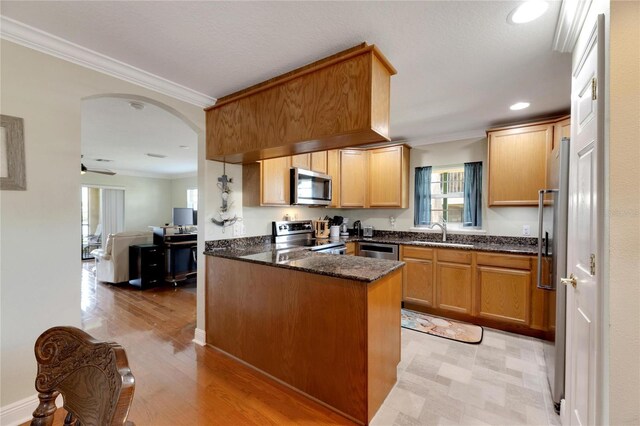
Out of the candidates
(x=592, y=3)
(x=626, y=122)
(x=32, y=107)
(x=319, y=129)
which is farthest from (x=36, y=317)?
(x=592, y=3)

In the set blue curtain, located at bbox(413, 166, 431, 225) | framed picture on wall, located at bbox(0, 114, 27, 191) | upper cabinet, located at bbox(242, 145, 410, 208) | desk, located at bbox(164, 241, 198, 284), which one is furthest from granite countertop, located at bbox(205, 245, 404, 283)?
desk, located at bbox(164, 241, 198, 284)

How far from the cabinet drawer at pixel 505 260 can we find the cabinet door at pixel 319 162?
2331 mm

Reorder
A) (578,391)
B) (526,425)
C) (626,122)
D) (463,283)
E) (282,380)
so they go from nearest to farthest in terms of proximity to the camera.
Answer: (626,122) < (578,391) < (526,425) < (282,380) < (463,283)

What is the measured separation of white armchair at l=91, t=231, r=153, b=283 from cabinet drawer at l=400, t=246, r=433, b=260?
15.6 ft

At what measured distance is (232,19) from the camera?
1571 mm

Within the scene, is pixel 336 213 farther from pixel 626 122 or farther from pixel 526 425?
pixel 626 122

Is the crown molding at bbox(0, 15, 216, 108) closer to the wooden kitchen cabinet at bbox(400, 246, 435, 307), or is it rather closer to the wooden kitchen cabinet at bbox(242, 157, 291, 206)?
the wooden kitchen cabinet at bbox(242, 157, 291, 206)

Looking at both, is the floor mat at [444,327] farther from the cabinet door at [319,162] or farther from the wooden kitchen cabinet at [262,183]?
the cabinet door at [319,162]

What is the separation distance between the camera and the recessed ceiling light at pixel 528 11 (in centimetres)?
142

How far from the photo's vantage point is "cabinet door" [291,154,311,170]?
348 centimetres

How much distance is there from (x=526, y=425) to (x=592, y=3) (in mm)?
2318

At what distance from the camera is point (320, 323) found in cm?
186

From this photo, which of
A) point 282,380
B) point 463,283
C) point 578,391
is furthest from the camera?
point 463,283

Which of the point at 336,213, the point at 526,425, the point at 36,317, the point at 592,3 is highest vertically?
the point at 592,3
